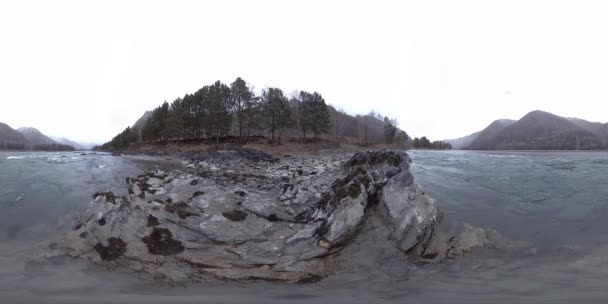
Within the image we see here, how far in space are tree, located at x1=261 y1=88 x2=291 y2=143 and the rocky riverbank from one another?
133 feet

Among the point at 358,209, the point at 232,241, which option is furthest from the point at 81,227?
the point at 358,209

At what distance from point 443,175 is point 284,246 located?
47.6ft

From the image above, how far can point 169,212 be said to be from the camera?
918cm

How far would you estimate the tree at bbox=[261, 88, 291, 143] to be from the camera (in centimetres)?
5075

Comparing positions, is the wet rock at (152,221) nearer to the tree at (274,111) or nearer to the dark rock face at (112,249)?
the dark rock face at (112,249)

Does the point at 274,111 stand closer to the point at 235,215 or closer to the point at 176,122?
the point at 176,122

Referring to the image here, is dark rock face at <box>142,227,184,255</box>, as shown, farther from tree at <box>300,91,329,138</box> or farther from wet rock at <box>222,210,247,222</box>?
tree at <box>300,91,329,138</box>

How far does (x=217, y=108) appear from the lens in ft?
170

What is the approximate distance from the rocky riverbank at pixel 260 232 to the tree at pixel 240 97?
4305cm

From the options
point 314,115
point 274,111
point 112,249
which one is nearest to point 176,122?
point 274,111

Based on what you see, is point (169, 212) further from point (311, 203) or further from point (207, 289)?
point (311, 203)

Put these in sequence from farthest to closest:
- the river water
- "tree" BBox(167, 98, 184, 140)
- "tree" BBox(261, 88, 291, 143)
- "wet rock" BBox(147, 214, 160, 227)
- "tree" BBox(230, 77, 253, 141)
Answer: "tree" BBox(167, 98, 184, 140), "tree" BBox(230, 77, 253, 141), "tree" BBox(261, 88, 291, 143), "wet rock" BBox(147, 214, 160, 227), the river water

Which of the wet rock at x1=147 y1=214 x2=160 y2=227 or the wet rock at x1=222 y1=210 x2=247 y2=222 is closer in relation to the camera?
the wet rock at x1=147 y1=214 x2=160 y2=227

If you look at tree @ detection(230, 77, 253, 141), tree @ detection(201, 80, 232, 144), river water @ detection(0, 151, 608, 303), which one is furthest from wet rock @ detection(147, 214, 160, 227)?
tree @ detection(230, 77, 253, 141)
